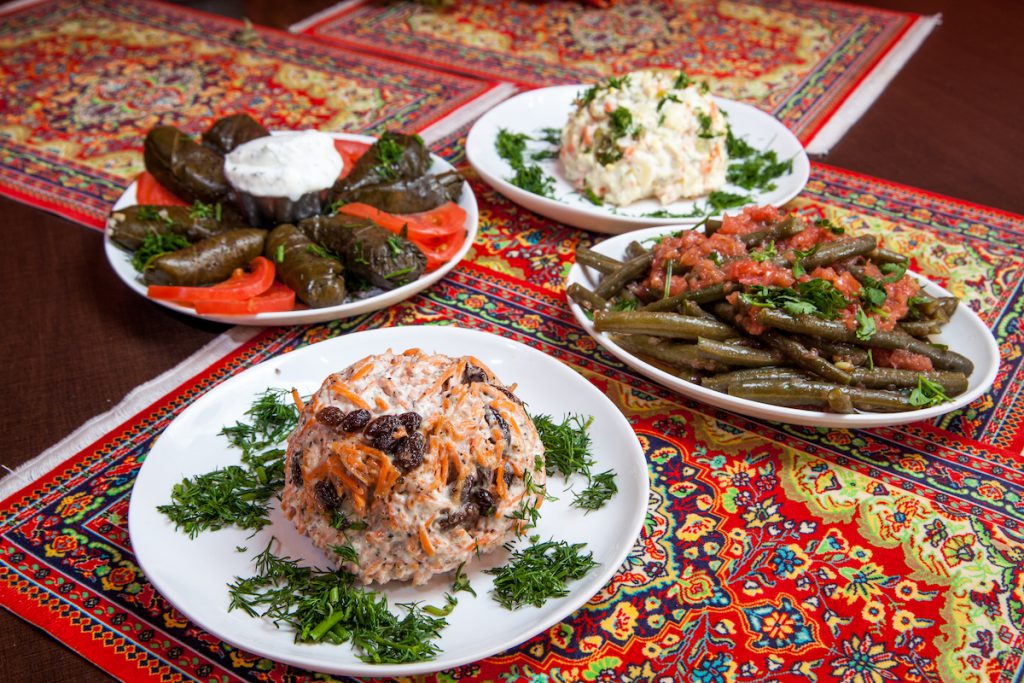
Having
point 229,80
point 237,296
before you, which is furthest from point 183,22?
point 237,296

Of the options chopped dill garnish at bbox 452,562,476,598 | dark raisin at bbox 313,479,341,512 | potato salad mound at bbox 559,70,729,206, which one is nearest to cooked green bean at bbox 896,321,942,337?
potato salad mound at bbox 559,70,729,206

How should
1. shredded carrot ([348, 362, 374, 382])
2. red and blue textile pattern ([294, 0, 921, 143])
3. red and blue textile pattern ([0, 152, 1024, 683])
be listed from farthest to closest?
red and blue textile pattern ([294, 0, 921, 143]) → shredded carrot ([348, 362, 374, 382]) → red and blue textile pattern ([0, 152, 1024, 683])

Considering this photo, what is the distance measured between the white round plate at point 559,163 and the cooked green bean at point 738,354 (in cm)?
100

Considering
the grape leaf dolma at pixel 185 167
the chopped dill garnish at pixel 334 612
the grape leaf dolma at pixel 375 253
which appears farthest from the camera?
the grape leaf dolma at pixel 185 167

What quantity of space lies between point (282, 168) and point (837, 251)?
8.25ft

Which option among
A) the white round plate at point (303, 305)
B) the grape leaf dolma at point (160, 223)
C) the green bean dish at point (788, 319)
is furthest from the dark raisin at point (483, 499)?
the grape leaf dolma at point (160, 223)

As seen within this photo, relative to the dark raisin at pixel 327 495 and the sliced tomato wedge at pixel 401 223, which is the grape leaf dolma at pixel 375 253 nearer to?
the sliced tomato wedge at pixel 401 223

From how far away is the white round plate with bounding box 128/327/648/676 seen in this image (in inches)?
83.9

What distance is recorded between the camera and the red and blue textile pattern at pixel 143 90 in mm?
4988

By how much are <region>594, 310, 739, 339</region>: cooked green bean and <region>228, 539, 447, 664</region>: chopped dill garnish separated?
55.1 inches

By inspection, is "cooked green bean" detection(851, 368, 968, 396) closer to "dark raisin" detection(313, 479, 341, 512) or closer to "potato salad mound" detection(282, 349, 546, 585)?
"potato salad mound" detection(282, 349, 546, 585)

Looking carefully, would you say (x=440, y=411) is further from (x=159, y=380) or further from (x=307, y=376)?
(x=159, y=380)

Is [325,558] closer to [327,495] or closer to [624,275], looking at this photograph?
[327,495]

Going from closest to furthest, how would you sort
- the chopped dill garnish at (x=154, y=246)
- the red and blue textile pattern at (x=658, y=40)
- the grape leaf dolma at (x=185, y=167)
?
the chopped dill garnish at (x=154, y=246) < the grape leaf dolma at (x=185, y=167) < the red and blue textile pattern at (x=658, y=40)
